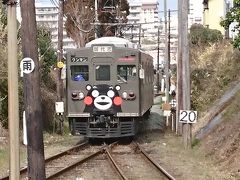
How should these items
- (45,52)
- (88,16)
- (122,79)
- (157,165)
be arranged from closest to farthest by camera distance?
(157,165)
(122,79)
(45,52)
(88,16)

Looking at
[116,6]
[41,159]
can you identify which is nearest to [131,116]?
[41,159]

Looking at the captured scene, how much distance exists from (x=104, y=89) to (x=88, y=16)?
3048cm

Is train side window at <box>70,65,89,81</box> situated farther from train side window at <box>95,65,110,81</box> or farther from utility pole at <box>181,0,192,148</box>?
utility pole at <box>181,0,192,148</box>

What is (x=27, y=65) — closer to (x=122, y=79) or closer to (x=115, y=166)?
(x=115, y=166)

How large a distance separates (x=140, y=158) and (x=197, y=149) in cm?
219

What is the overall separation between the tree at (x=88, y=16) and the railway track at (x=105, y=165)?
29305mm

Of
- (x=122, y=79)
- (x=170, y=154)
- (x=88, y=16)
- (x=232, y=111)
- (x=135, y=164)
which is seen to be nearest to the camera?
(x=135, y=164)

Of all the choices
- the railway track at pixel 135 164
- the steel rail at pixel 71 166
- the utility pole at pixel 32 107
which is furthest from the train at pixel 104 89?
the utility pole at pixel 32 107

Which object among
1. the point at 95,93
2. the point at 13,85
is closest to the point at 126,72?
the point at 95,93

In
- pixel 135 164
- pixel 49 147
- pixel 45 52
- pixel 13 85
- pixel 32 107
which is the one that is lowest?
pixel 49 147

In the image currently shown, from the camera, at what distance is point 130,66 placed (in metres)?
21.3

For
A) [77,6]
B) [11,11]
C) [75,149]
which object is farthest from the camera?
[77,6]

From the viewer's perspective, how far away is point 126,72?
21.4 meters

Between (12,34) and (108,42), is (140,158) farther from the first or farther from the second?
(12,34)
